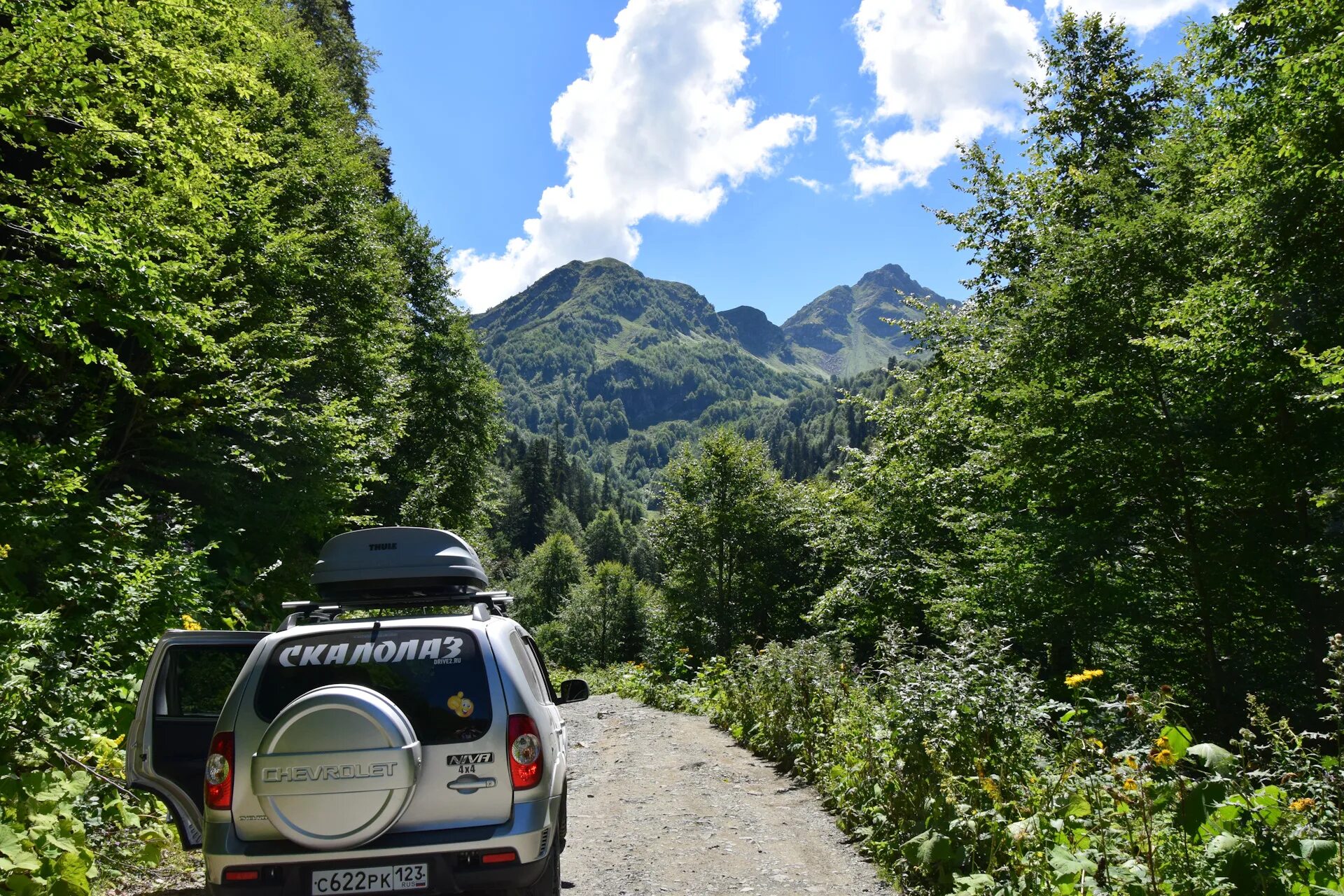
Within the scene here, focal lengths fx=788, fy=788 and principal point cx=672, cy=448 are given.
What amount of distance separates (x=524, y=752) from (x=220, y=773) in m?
1.56

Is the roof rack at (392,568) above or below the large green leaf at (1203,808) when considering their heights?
above

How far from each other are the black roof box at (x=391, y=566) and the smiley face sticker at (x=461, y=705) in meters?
1.98

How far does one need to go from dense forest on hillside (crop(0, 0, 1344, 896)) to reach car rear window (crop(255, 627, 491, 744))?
162cm

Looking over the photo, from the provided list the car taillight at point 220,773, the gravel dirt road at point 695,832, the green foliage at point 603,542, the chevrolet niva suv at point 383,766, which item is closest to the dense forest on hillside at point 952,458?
the gravel dirt road at point 695,832

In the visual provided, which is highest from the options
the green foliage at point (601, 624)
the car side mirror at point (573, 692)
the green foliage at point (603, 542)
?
the car side mirror at point (573, 692)

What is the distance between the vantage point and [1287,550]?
33.0 feet

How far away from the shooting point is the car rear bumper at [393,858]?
4.00 metres

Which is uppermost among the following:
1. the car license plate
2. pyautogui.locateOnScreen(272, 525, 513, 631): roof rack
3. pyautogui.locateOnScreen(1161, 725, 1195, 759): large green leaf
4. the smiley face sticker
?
pyautogui.locateOnScreen(272, 525, 513, 631): roof rack

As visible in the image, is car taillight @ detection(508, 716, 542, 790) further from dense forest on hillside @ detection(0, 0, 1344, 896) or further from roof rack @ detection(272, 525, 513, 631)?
dense forest on hillside @ detection(0, 0, 1344, 896)

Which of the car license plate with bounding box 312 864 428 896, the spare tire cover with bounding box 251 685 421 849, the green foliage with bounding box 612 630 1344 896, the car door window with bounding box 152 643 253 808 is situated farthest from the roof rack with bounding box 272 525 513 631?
the green foliage with bounding box 612 630 1344 896

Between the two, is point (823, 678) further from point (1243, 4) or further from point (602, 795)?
point (1243, 4)

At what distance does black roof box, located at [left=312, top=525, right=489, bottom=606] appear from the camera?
633 cm

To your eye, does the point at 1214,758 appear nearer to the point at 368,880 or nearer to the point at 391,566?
the point at 368,880

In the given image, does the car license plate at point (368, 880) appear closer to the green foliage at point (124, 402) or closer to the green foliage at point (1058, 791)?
the green foliage at point (124, 402)
